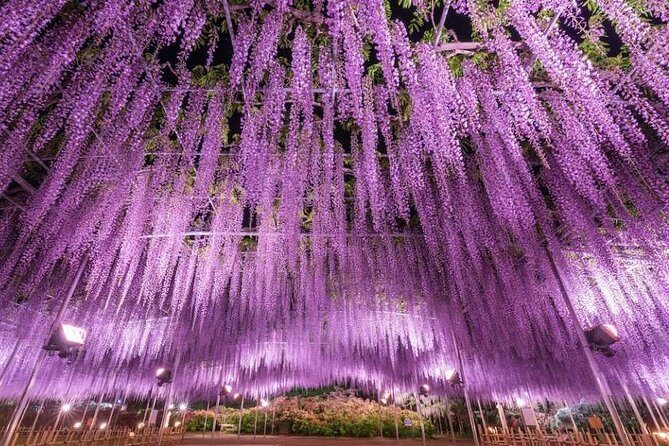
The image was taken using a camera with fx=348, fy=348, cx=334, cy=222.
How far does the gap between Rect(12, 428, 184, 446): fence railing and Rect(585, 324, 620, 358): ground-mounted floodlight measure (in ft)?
31.5

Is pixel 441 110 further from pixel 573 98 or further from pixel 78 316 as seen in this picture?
pixel 78 316

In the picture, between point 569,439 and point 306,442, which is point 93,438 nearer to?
point 306,442

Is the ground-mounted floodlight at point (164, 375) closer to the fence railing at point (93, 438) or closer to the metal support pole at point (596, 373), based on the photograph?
the fence railing at point (93, 438)

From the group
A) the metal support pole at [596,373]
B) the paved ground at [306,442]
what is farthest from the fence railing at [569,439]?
the metal support pole at [596,373]

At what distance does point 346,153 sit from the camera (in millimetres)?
5129

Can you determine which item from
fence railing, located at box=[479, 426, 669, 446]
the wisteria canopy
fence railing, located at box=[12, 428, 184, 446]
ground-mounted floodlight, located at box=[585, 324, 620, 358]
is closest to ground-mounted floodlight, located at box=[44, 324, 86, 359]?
the wisteria canopy

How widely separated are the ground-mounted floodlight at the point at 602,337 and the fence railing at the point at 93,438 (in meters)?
9.59

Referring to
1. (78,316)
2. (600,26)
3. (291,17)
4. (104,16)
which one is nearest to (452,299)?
(600,26)

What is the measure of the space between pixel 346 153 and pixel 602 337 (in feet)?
15.9

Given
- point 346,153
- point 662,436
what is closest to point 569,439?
point 662,436

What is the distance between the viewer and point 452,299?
966 cm

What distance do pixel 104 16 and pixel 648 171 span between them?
6804mm

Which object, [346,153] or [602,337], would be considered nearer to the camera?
[346,153]

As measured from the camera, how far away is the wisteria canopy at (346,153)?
3.37 meters
